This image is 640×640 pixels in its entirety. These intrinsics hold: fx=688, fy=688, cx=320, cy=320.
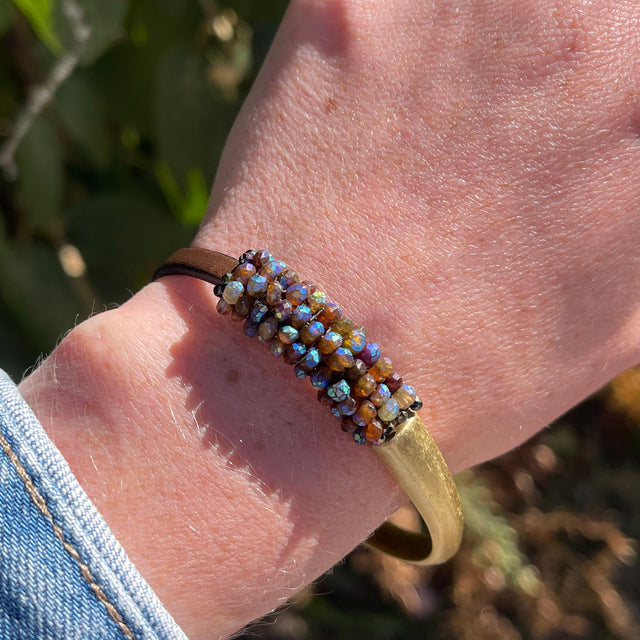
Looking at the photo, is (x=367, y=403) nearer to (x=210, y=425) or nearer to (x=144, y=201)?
(x=210, y=425)

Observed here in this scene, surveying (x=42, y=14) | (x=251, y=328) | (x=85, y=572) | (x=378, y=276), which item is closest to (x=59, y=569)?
(x=85, y=572)

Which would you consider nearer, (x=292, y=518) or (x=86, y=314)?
(x=292, y=518)

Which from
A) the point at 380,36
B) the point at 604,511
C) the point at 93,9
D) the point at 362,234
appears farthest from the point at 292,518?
the point at 604,511

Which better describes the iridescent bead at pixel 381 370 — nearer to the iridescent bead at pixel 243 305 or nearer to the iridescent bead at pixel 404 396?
the iridescent bead at pixel 404 396

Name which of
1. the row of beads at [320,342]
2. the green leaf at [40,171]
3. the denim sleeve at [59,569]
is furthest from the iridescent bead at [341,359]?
the green leaf at [40,171]

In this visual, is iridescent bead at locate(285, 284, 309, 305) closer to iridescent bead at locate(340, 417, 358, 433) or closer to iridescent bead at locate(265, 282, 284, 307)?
iridescent bead at locate(265, 282, 284, 307)

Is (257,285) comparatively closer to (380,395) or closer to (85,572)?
(380,395)
